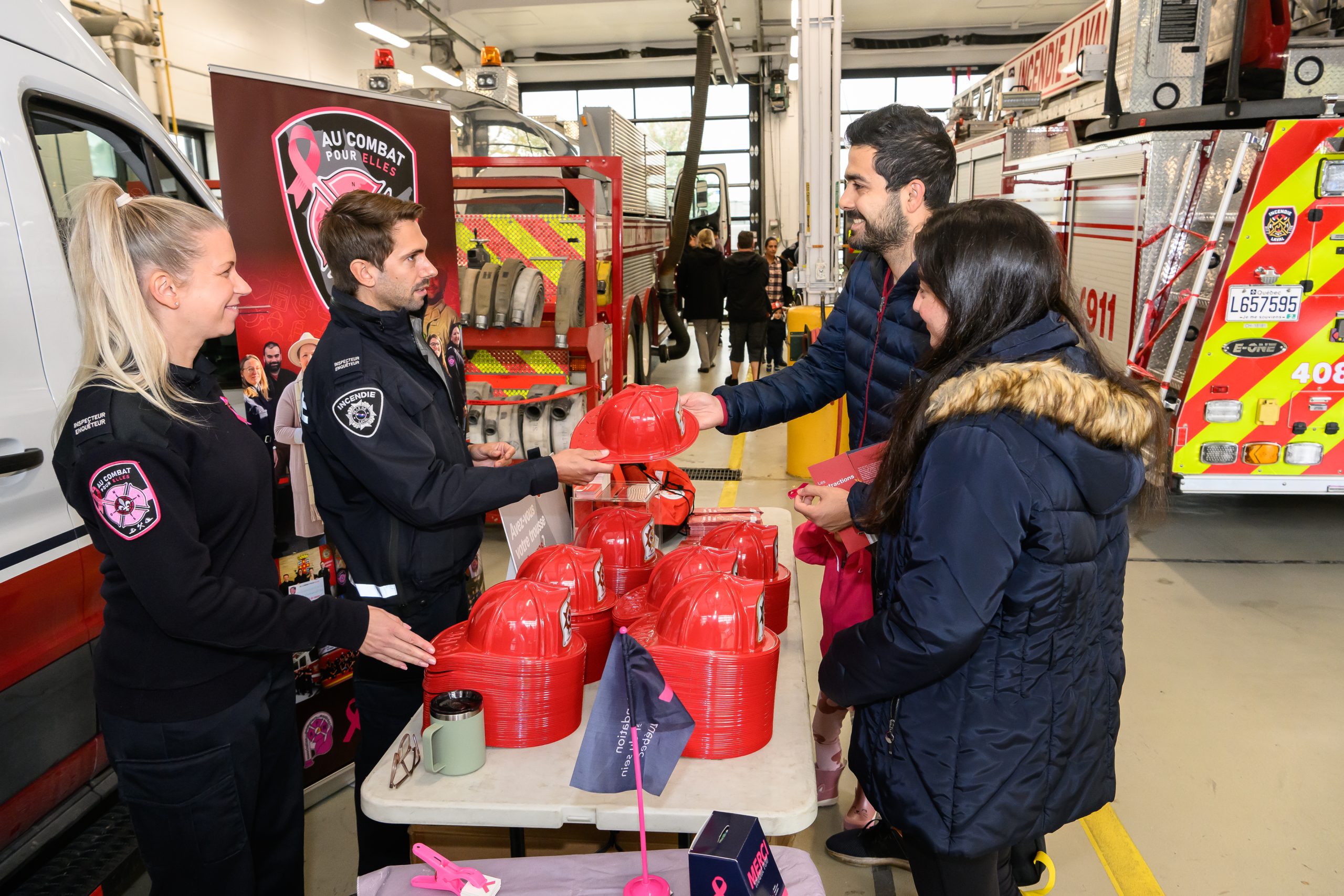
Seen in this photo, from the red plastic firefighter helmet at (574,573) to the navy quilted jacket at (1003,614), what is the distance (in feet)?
1.78

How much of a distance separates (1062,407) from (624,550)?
3.89 feet

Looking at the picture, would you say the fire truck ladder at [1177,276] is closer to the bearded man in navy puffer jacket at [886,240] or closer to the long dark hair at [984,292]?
the bearded man in navy puffer jacket at [886,240]

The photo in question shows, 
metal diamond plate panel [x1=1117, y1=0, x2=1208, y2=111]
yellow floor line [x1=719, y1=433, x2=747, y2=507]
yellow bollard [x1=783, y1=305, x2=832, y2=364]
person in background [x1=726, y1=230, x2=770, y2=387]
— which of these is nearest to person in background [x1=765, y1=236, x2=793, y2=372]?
person in background [x1=726, y1=230, x2=770, y2=387]

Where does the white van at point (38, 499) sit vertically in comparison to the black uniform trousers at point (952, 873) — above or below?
above

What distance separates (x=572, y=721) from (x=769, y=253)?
12.9 m

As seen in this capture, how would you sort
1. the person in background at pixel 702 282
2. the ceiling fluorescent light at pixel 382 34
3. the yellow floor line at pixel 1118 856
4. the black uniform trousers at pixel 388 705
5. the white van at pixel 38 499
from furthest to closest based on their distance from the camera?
1. the ceiling fluorescent light at pixel 382 34
2. the person in background at pixel 702 282
3. the yellow floor line at pixel 1118 856
4. the black uniform trousers at pixel 388 705
5. the white van at pixel 38 499

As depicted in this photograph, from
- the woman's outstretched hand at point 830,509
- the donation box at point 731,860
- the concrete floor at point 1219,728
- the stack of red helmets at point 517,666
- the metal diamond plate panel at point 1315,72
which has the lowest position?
the concrete floor at point 1219,728

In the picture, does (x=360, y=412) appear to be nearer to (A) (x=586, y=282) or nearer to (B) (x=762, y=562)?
(B) (x=762, y=562)

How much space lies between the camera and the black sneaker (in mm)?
2900

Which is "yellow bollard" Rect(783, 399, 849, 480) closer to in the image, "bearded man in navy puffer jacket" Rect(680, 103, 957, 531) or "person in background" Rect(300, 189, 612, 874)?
"bearded man in navy puffer jacket" Rect(680, 103, 957, 531)

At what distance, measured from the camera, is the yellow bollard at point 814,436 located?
7.09 m

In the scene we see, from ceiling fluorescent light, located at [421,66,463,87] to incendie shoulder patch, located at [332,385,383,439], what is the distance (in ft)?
51.5

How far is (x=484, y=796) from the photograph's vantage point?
167cm

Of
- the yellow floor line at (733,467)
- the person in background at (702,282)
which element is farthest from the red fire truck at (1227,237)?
the person in background at (702,282)
